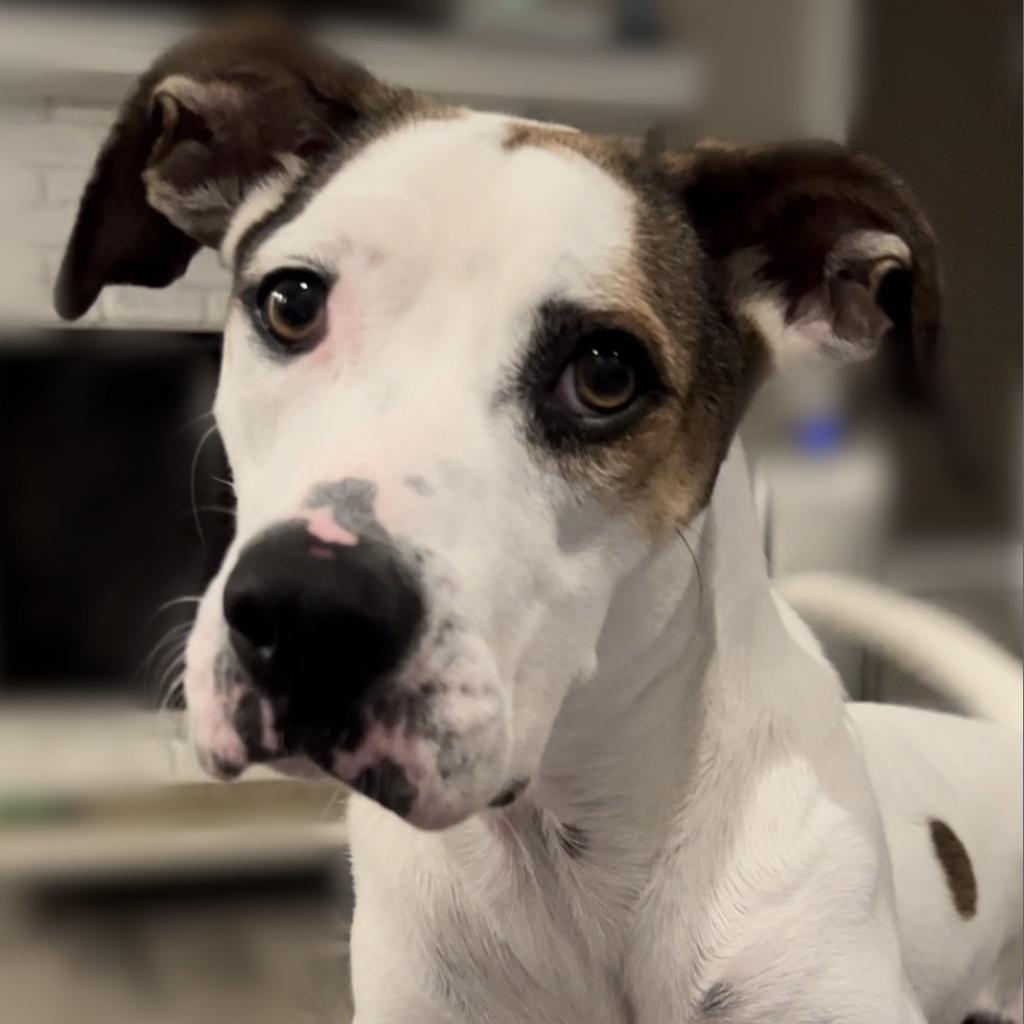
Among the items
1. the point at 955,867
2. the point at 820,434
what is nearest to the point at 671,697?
the point at 955,867

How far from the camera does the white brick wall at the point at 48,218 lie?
190 cm

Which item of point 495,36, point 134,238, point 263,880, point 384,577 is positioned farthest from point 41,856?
point 384,577

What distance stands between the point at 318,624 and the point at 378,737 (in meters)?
0.09

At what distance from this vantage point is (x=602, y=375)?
0.91 meters

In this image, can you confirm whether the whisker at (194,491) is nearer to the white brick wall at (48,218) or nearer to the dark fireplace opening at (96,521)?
the dark fireplace opening at (96,521)

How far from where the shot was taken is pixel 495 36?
182cm

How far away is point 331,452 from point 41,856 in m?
1.52

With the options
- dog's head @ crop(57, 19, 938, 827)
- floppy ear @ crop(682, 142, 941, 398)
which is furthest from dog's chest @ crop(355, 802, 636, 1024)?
floppy ear @ crop(682, 142, 941, 398)

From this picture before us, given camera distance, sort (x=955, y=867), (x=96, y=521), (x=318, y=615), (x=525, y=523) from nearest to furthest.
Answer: (x=318, y=615) → (x=525, y=523) → (x=955, y=867) → (x=96, y=521)

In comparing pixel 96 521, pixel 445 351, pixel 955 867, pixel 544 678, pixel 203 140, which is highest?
pixel 203 140

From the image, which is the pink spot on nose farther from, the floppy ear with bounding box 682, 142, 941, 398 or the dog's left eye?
the floppy ear with bounding box 682, 142, 941, 398

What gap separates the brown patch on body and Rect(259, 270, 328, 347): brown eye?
0.88m

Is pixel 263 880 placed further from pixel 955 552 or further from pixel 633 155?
pixel 633 155

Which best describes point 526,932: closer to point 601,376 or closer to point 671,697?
point 671,697
